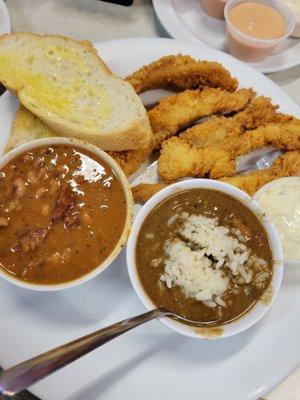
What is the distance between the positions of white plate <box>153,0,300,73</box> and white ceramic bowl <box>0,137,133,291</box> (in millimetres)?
1116

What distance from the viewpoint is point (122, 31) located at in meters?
2.84

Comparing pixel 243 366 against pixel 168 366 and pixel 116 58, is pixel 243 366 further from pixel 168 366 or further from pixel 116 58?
pixel 116 58

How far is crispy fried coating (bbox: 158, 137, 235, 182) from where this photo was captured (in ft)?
7.07

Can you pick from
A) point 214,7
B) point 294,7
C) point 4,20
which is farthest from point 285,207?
point 4,20

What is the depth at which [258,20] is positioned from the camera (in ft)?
8.94

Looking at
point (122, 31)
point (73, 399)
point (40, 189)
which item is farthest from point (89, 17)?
point (73, 399)

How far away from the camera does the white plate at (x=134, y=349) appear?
1.81m

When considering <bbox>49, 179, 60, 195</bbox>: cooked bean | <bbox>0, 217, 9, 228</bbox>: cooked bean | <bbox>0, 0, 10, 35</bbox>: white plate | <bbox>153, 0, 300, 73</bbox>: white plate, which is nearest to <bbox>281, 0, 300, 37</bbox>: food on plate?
<bbox>153, 0, 300, 73</bbox>: white plate

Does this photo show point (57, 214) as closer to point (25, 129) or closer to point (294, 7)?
point (25, 129)

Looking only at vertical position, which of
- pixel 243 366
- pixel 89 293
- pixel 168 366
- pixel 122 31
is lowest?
pixel 243 366

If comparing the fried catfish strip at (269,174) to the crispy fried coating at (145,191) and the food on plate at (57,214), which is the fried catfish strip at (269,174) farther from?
the food on plate at (57,214)

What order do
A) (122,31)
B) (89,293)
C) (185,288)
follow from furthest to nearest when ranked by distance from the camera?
1. (122,31)
2. (89,293)
3. (185,288)

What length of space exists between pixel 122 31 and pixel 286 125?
1.25 m

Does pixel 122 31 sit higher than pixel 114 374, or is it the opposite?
pixel 122 31
